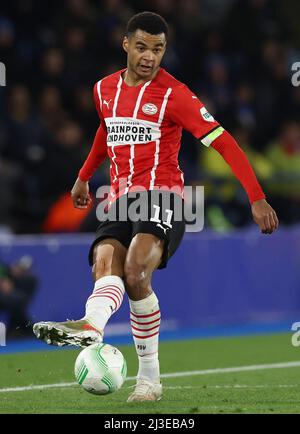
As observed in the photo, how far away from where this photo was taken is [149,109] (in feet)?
21.4

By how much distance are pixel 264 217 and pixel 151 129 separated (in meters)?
0.91

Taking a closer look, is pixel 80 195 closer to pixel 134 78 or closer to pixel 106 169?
pixel 134 78

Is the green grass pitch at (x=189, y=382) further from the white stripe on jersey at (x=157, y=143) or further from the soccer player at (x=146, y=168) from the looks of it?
the white stripe on jersey at (x=157, y=143)

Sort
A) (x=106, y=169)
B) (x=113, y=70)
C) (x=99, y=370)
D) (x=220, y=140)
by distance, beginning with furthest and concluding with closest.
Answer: (x=113, y=70), (x=106, y=169), (x=220, y=140), (x=99, y=370)

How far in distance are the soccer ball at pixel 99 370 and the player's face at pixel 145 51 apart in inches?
63.9

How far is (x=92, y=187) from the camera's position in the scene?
40.1 ft

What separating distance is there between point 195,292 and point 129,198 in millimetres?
5976

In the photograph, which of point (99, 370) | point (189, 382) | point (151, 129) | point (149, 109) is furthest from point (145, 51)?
point (189, 382)

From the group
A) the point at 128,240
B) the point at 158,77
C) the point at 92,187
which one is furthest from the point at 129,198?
the point at 92,187

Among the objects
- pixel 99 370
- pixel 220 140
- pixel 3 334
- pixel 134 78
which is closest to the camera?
pixel 99 370

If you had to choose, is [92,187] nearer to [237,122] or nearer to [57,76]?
[57,76]

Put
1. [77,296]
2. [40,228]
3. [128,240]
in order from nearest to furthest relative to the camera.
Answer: [128,240], [77,296], [40,228]

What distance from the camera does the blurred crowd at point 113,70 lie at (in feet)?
40.5

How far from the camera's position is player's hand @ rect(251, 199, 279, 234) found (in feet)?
19.8
